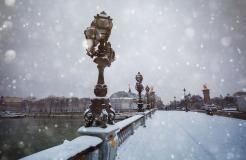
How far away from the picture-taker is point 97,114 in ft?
15.3

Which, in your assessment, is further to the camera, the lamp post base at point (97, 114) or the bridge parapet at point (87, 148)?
the lamp post base at point (97, 114)

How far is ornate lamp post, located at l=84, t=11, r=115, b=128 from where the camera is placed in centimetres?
464

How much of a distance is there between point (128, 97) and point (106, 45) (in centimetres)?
10907

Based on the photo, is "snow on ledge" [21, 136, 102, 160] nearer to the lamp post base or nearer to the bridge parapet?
the bridge parapet

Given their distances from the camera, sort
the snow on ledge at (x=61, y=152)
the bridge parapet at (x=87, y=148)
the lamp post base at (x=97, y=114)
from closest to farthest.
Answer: the snow on ledge at (x=61, y=152) → the bridge parapet at (x=87, y=148) → the lamp post base at (x=97, y=114)

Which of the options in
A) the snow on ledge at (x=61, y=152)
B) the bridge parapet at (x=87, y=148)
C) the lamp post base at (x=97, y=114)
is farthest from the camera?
the lamp post base at (x=97, y=114)

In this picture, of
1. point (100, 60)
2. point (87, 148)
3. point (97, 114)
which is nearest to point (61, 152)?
point (87, 148)

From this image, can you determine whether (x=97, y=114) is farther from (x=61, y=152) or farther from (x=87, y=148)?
(x=61, y=152)

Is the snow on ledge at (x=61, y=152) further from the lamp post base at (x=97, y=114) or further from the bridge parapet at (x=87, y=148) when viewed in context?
the lamp post base at (x=97, y=114)

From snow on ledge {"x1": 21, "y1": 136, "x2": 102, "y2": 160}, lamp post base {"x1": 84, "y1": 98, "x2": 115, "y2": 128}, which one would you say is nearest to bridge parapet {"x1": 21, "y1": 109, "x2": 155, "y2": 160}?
snow on ledge {"x1": 21, "y1": 136, "x2": 102, "y2": 160}

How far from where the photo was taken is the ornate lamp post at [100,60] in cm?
464

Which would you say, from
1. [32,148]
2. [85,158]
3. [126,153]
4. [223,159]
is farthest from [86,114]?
[32,148]

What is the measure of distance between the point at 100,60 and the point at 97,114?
1518 mm

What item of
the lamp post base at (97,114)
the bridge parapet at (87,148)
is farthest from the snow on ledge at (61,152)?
the lamp post base at (97,114)
